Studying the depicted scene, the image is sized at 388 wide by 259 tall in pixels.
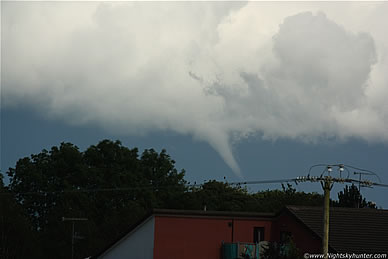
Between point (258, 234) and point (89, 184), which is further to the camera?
point (89, 184)

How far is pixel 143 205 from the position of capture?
93.4 metres

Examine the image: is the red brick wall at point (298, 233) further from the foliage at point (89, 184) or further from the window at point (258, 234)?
the foliage at point (89, 184)

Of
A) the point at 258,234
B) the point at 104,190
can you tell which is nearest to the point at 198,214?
the point at 258,234

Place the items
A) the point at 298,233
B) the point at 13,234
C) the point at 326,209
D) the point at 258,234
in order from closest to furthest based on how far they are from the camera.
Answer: the point at 326,209
the point at 298,233
the point at 258,234
the point at 13,234

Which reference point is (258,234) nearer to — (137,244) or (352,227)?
(352,227)

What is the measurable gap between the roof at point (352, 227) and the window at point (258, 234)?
114 inches

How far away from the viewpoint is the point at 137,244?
50.0 meters

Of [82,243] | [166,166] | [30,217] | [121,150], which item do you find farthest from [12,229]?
[166,166]

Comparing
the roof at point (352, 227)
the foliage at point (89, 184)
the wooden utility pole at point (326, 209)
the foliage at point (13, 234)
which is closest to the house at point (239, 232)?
the roof at point (352, 227)

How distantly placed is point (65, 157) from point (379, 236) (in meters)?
57.8

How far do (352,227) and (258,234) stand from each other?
723cm

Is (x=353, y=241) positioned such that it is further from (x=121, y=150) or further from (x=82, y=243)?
(x=121, y=150)

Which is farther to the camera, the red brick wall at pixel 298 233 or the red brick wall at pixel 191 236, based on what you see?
the red brick wall at pixel 191 236

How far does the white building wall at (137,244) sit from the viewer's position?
159 feet
